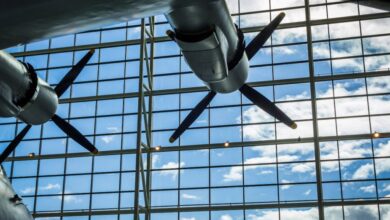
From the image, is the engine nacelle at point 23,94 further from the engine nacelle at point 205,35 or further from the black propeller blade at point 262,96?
the black propeller blade at point 262,96

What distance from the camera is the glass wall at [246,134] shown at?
78.6 feet

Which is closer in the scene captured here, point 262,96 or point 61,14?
point 61,14

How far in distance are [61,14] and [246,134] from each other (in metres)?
20.1

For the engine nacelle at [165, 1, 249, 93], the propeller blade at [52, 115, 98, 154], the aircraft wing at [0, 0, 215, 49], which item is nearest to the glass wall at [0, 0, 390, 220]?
the propeller blade at [52, 115, 98, 154]

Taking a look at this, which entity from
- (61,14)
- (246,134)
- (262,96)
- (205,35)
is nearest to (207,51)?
(205,35)

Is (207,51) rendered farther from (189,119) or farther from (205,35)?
(189,119)

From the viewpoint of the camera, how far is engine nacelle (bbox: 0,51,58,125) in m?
11.7

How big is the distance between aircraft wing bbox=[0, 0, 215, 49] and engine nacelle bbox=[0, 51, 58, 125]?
5.28 metres

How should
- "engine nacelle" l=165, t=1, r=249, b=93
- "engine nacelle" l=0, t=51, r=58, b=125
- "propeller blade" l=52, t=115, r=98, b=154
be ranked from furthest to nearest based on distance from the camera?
"propeller blade" l=52, t=115, r=98, b=154, "engine nacelle" l=0, t=51, r=58, b=125, "engine nacelle" l=165, t=1, r=249, b=93

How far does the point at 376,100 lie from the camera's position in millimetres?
24578

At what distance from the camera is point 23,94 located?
12.7 metres

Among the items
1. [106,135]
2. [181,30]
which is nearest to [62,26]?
[181,30]

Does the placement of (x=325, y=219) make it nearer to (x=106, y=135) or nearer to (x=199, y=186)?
(x=199, y=186)

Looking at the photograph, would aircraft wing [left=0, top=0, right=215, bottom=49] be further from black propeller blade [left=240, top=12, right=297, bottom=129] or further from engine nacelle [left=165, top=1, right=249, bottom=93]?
black propeller blade [left=240, top=12, right=297, bottom=129]
